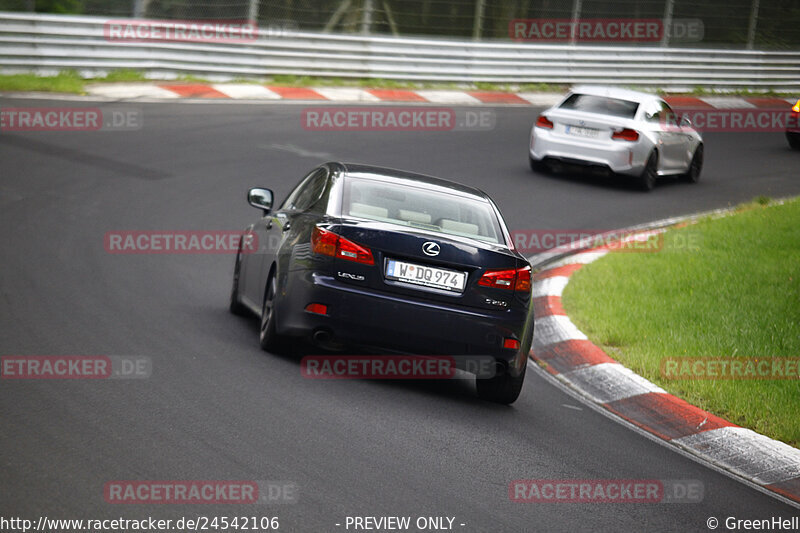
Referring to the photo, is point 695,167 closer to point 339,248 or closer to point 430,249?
point 430,249

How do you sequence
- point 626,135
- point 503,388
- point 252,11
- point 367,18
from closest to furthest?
point 503,388, point 626,135, point 252,11, point 367,18

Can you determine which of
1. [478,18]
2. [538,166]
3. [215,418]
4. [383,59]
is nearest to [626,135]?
[538,166]

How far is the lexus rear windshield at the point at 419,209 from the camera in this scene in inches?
310

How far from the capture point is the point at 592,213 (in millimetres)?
16344

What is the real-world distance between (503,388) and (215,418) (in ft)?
7.58

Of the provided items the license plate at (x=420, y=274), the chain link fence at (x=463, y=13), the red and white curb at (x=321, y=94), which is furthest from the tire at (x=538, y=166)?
the license plate at (x=420, y=274)

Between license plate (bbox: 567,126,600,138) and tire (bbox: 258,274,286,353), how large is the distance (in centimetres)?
1027

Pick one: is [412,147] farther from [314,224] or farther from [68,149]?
[314,224]

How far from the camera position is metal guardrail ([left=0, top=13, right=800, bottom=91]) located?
1992 centimetres

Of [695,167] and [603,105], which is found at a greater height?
[603,105]

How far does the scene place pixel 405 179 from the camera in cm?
851

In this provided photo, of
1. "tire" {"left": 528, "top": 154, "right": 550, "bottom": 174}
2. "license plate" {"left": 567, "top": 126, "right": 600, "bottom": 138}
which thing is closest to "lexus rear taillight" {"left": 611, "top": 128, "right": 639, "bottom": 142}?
"license plate" {"left": 567, "top": 126, "right": 600, "bottom": 138}

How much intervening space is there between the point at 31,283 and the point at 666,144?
11.9 metres

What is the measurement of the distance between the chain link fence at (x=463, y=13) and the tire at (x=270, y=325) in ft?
44.0
